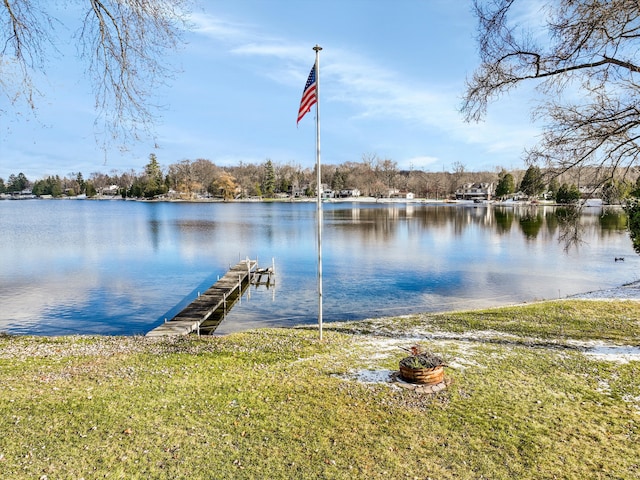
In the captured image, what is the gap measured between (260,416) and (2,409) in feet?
13.0

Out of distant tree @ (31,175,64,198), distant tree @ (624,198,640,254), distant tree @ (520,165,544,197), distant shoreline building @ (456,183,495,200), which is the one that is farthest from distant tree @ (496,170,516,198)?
distant tree @ (31,175,64,198)

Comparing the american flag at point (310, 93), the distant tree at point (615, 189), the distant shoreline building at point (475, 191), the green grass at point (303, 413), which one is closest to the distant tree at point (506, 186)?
the distant shoreline building at point (475, 191)

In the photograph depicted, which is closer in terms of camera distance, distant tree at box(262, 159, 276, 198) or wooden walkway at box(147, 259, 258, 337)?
wooden walkway at box(147, 259, 258, 337)

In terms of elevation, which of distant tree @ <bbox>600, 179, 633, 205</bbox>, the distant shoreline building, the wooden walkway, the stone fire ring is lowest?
the wooden walkway

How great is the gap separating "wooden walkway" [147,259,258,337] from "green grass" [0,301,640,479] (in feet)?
13.3

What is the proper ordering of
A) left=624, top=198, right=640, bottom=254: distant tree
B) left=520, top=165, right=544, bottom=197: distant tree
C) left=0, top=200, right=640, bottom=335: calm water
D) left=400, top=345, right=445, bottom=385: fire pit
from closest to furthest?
left=400, top=345, right=445, bottom=385: fire pit, left=520, top=165, right=544, bottom=197: distant tree, left=624, top=198, right=640, bottom=254: distant tree, left=0, top=200, right=640, bottom=335: calm water

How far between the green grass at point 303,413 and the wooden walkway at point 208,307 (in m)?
4.04

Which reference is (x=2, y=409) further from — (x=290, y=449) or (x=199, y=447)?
(x=290, y=449)

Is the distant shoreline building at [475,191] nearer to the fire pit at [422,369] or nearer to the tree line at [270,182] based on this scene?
the tree line at [270,182]

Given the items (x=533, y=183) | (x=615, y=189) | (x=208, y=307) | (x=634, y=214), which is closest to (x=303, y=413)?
(x=533, y=183)

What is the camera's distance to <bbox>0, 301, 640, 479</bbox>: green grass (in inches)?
213

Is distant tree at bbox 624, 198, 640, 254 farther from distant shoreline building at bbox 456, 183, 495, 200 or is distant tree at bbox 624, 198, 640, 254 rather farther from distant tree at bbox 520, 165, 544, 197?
distant shoreline building at bbox 456, 183, 495, 200

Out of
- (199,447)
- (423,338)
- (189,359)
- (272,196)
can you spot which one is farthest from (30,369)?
(272,196)

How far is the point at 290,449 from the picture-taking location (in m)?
5.73
